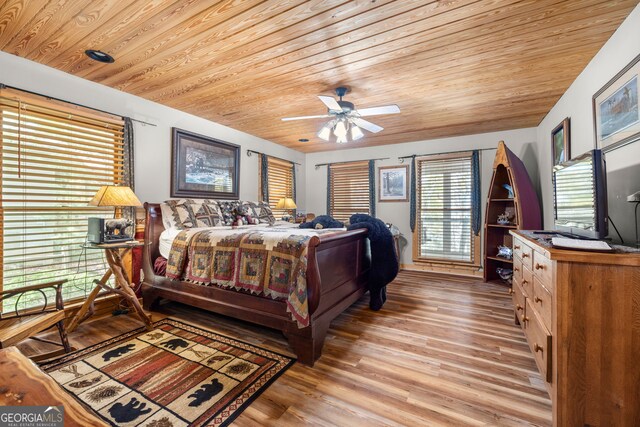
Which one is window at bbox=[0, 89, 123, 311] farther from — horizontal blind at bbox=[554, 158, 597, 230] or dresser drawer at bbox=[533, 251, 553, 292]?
horizontal blind at bbox=[554, 158, 597, 230]

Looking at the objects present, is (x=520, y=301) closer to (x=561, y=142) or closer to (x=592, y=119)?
(x=592, y=119)

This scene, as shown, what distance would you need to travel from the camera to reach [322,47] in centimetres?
226

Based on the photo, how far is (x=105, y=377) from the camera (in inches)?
73.5

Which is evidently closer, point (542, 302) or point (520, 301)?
point (542, 302)

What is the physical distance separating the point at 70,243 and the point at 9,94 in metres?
1.38

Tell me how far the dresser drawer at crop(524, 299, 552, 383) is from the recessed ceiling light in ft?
12.3

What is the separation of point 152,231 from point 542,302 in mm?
3606

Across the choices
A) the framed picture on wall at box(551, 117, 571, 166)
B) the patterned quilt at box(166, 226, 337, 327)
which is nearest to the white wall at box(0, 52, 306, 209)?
the patterned quilt at box(166, 226, 337, 327)

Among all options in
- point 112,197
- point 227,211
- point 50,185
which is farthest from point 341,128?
point 50,185

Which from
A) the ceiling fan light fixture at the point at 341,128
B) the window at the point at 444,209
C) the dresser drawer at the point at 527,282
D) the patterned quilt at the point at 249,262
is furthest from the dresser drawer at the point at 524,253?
the window at the point at 444,209

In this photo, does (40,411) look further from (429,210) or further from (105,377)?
(429,210)

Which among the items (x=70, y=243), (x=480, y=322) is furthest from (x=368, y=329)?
(x=70, y=243)

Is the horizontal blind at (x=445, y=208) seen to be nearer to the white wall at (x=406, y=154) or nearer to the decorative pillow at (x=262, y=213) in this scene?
the white wall at (x=406, y=154)

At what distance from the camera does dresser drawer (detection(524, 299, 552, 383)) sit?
1463mm
